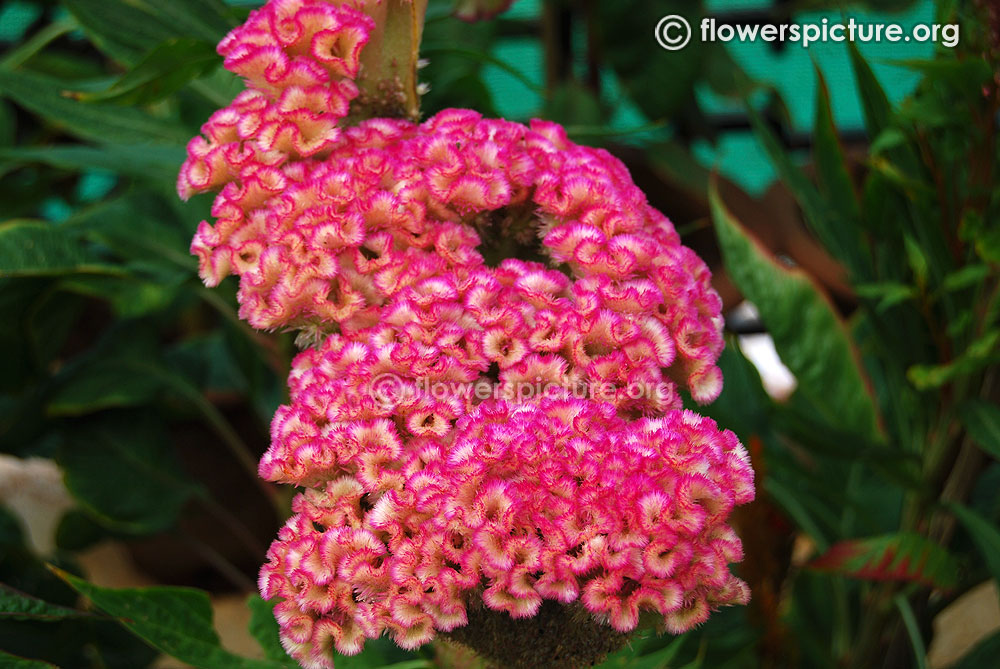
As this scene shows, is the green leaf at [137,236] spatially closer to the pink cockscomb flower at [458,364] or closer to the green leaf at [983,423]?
the pink cockscomb flower at [458,364]

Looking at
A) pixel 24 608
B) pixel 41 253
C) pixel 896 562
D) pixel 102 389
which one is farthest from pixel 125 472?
pixel 896 562

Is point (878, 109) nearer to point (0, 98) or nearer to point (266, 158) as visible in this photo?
point (266, 158)

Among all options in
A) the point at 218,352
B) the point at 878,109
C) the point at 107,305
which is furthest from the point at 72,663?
the point at 878,109

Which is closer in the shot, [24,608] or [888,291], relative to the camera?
[24,608]

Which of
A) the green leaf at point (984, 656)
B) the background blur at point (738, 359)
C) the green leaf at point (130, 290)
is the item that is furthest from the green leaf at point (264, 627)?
the green leaf at point (984, 656)

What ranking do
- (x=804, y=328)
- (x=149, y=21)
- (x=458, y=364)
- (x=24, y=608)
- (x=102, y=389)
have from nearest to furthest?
(x=458, y=364)
(x=24, y=608)
(x=149, y=21)
(x=804, y=328)
(x=102, y=389)

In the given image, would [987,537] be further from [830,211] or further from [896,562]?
[830,211]
